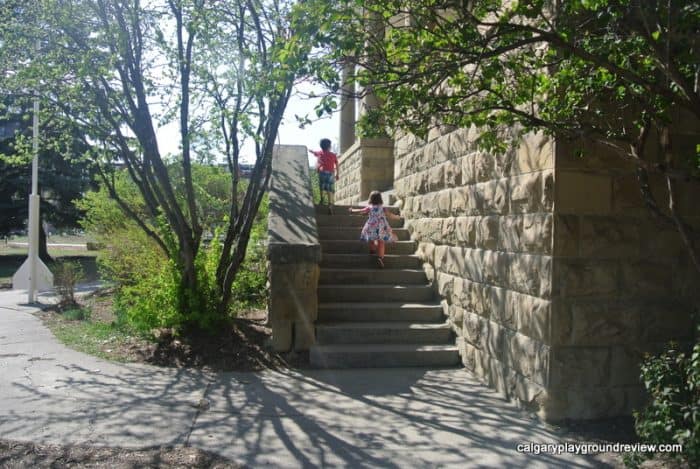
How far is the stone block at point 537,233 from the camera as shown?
177 inches

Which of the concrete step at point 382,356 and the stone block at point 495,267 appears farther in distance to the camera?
the concrete step at point 382,356

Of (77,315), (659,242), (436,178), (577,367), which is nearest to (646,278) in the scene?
(659,242)

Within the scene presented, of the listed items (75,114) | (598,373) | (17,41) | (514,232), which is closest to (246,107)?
(75,114)

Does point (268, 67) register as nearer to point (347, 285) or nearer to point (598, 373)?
point (347, 285)

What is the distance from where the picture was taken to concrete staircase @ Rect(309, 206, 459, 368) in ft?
20.4

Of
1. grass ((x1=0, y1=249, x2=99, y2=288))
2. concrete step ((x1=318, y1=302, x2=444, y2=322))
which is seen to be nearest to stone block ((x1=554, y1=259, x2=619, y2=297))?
concrete step ((x1=318, y1=302, x2=444, y2=322))

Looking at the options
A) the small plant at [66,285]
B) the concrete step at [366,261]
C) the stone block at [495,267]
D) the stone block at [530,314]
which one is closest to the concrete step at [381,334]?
the stone block at [495,267]

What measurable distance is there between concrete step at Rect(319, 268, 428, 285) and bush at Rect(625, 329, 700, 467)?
4.04 metres

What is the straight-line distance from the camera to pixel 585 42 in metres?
4.03

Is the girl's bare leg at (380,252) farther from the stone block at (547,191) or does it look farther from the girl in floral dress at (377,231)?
the stone block at (547,191)

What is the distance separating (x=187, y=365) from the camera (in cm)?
643

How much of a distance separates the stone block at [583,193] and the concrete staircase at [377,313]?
245cm

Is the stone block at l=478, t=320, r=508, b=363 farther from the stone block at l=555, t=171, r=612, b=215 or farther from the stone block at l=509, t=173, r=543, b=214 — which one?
the stone block at l=555, t=171, r=612, b=215

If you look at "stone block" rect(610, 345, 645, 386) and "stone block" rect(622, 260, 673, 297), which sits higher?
"stone block" rect(622, 260, 673, 297)
